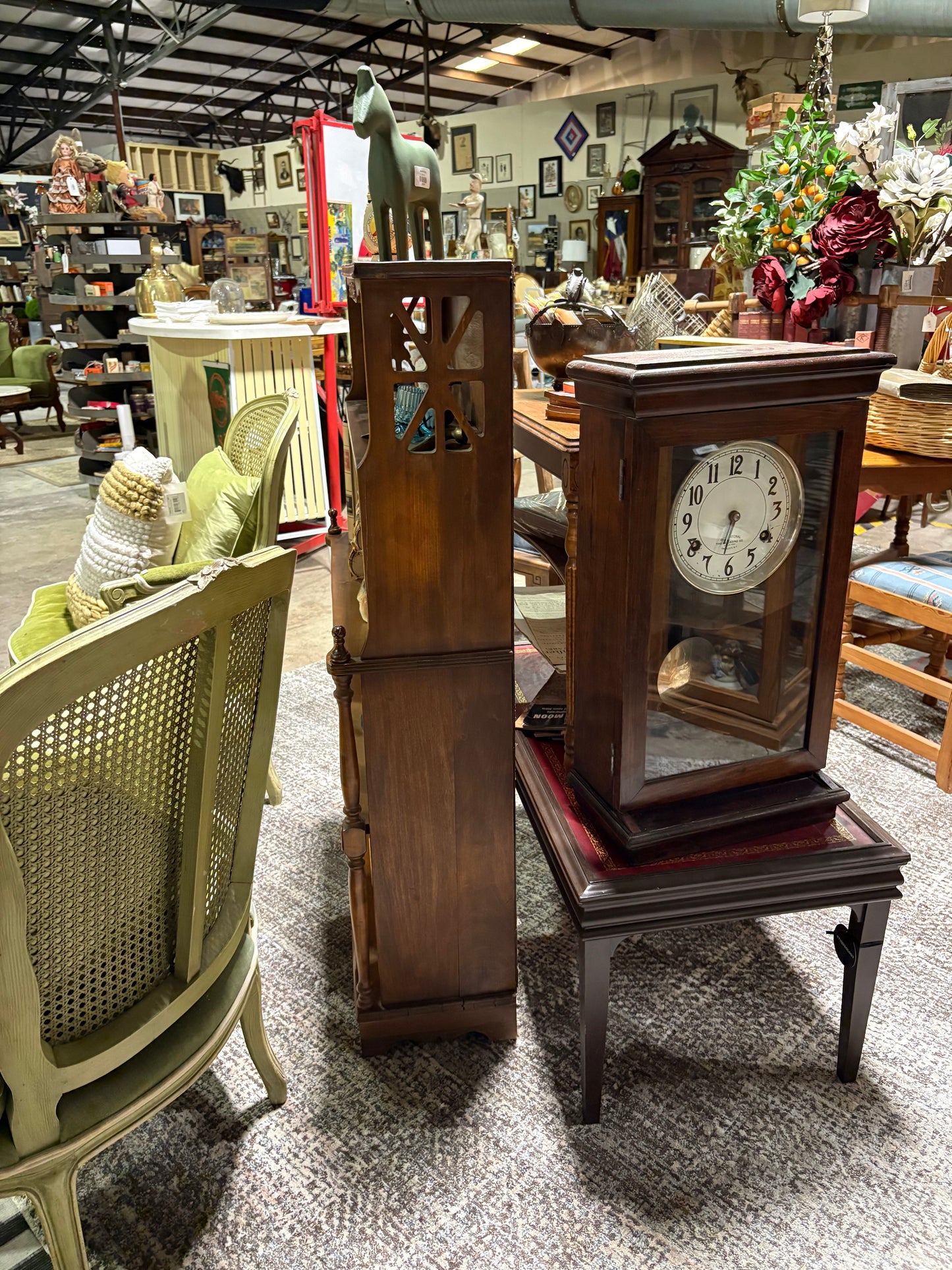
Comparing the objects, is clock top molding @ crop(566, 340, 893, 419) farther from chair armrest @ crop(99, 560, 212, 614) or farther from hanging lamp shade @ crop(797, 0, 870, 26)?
hanging lamp shade @ crop(797, 0, 870, 26)

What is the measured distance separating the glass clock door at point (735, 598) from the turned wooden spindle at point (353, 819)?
19.7 inches

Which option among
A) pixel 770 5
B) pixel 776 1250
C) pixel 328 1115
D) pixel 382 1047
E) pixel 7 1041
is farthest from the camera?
pixel 770 5

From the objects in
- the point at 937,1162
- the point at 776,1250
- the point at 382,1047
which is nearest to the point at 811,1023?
the point at 937,1162

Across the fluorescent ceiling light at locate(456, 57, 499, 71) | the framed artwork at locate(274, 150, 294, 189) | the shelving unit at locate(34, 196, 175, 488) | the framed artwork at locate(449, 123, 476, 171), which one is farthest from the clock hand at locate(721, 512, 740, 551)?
the framed artwork at locate(274, 150, 294, 189)

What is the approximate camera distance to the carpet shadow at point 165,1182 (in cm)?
138

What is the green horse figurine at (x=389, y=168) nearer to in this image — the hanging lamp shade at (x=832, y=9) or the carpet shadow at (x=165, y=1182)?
the carpet shadow at (x=165, y=1182)

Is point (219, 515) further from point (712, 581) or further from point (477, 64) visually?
point (477, 64)

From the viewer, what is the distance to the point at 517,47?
35.3 ft

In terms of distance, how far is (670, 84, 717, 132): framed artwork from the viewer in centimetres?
962

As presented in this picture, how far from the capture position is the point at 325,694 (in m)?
3.31

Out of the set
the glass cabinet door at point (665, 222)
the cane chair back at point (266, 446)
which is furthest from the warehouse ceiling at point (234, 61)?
the cane chair back at point (266, 446)

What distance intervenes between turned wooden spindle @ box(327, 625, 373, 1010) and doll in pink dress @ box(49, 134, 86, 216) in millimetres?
5972

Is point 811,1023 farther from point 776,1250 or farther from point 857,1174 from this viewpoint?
point 776,1250

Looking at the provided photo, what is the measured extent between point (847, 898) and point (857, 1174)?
17.3 inches
